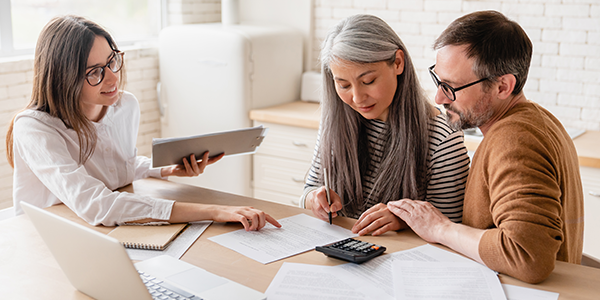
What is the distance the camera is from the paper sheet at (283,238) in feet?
5.04

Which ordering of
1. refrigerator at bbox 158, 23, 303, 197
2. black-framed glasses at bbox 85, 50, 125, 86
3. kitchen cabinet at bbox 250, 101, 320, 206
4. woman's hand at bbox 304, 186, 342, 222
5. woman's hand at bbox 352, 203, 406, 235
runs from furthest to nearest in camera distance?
refrigerator at bbox 158, 23, 303, 197 < kitchen cabinet at bbox 250, 101, 320, 206 < black-framed glasses at bbox 85, 50, 125, 86 < woman's hand at bbox 304, 186, 342, 222 < woman's hand at bbox 352, 203, 406, 235

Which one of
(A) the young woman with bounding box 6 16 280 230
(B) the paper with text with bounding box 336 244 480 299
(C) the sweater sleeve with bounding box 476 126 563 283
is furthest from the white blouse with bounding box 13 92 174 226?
(C) the sweater sleeve with bounding box 476 126 563 283

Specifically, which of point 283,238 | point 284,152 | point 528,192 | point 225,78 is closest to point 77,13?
point 225,78

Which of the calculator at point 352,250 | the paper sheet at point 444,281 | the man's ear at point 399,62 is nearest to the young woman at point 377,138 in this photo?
the man's ear at point 399,62

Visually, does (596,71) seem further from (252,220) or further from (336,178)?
(252,220)

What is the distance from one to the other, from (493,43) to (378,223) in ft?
2.01

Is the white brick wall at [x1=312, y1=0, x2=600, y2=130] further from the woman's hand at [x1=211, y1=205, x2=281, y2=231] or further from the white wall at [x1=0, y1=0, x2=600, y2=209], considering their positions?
the woman's hand at [x1=211, y1=205, x2=281, y2=231]

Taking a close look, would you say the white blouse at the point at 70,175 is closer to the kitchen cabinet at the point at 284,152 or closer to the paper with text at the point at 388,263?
the paper with text at the point at 388,263

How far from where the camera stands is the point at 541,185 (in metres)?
1.31

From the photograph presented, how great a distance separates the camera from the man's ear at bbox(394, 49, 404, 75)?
1.87m

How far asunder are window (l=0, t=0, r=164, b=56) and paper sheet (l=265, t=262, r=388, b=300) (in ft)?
7.97

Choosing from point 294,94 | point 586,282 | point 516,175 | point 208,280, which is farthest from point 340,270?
point 294,94

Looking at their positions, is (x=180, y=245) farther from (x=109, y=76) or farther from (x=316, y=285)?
(x=109, y=76)

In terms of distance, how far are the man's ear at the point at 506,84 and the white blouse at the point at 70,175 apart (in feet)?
3.43
